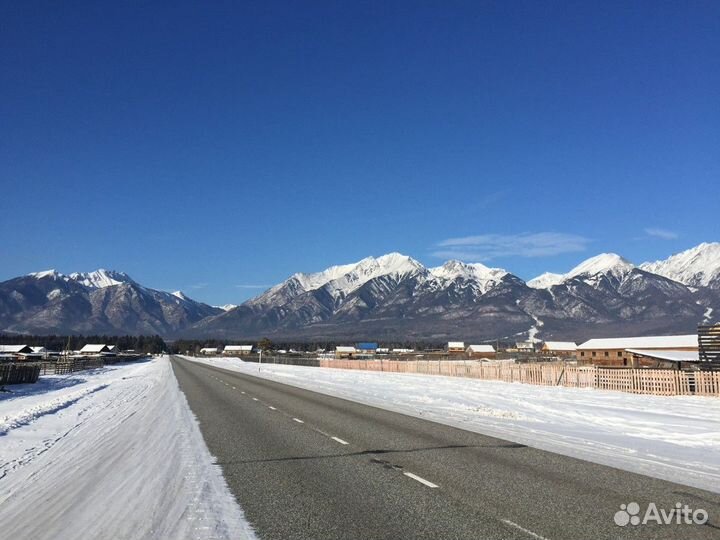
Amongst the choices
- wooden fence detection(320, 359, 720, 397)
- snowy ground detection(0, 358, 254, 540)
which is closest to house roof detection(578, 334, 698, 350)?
wooden fence detection(320, 359, 720, 397)

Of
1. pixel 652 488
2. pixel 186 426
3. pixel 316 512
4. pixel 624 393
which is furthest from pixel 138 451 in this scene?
pixel 624 393

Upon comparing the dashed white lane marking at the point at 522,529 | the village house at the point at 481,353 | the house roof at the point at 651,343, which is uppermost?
the house roof at the point at 651,343

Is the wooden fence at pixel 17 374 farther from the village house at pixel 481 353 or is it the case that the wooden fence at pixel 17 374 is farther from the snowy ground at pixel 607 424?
the village house at pixel 481 353

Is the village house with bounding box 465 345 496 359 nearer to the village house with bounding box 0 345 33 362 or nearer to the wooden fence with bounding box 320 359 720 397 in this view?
the wooden fence with bounding box 320 359 720 397

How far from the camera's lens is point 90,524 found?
289 inches

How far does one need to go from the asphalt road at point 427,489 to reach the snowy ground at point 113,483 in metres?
0.51

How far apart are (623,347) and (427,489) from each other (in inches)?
3560

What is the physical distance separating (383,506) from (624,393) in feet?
96.0

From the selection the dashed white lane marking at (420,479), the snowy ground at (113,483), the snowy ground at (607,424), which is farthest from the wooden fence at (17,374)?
the dashed white lane marking at (420,479)

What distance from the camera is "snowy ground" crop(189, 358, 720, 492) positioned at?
11477 mm

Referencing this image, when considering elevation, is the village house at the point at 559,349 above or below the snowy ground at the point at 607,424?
above

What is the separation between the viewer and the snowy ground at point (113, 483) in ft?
23.5

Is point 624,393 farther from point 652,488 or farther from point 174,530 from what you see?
point 174,530

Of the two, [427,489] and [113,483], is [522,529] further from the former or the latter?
[113,483]
